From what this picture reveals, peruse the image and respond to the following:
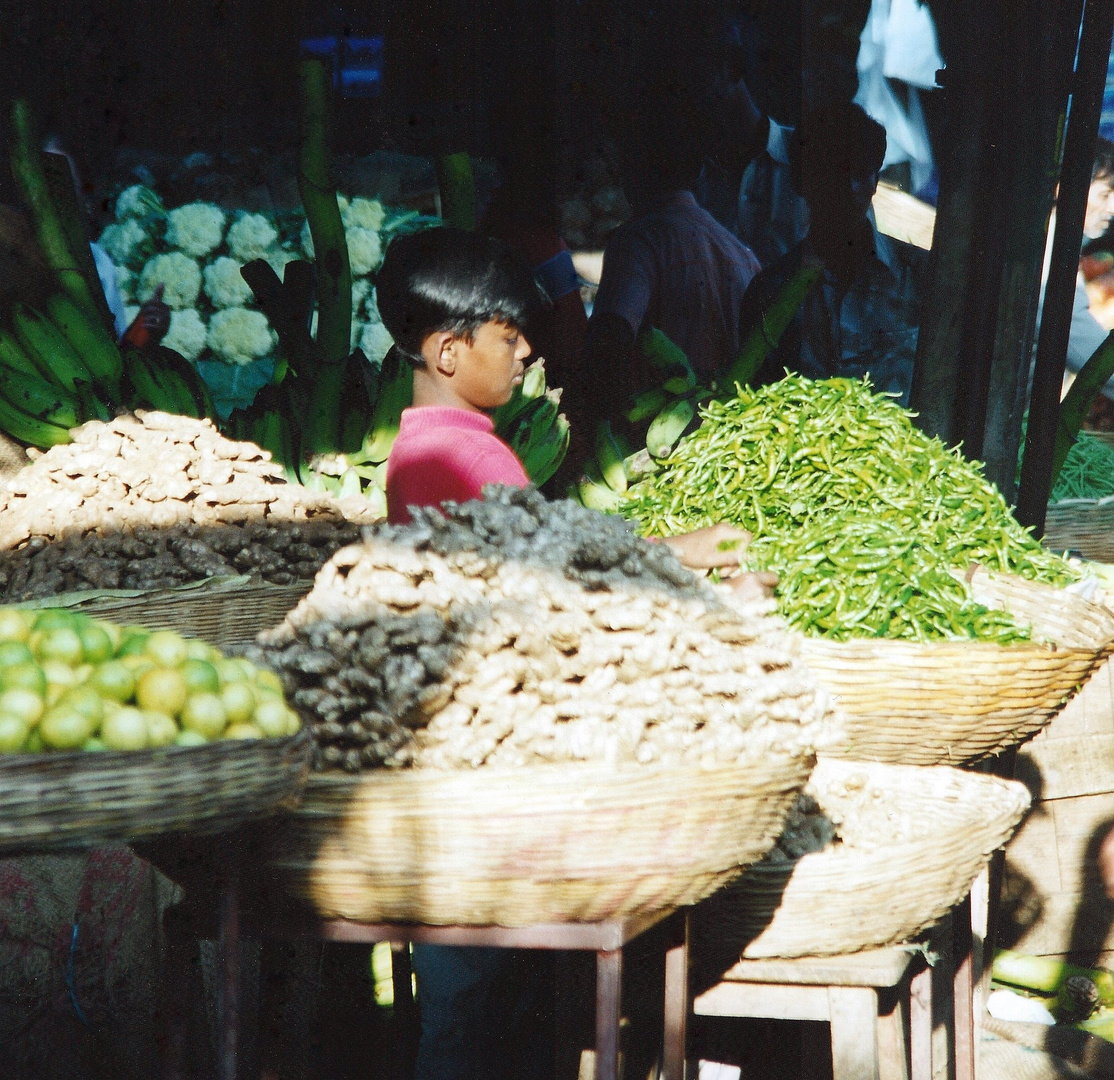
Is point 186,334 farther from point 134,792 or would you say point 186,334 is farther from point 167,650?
point 134,792

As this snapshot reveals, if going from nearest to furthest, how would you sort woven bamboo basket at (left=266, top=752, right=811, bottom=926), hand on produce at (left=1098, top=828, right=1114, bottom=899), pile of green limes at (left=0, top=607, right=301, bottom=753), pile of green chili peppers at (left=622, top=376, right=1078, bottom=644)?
pile of green limes at (left=0, top=607, right=301, bottom=753) < woven bamboo basket at (left=266, top=752, right=811, bottom=926) < pile of green chili peppers at (left=622, top=376, right=1078, bottom=644) < hand on produce at (left=1098, top=828, right=1114, bottom=899)

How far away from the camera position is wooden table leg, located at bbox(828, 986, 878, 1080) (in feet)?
6.78

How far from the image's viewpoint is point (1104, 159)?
4.42m

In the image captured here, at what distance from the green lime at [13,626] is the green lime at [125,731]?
229mm

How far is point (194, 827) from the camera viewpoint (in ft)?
4.37

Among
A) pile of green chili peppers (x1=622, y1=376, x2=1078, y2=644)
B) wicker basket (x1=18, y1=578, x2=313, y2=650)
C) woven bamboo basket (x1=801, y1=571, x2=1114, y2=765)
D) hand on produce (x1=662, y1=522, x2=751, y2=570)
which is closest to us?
woven bamboo basket (x1=801, y1=571, x2=1114, y2=765)

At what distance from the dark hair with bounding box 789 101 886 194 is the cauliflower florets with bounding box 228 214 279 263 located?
1773 millimetres

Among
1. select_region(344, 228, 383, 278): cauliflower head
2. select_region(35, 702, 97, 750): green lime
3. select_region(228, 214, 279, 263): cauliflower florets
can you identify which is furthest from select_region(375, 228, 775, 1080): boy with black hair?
select_region(228, 214, 279, 263): cauliflower florets

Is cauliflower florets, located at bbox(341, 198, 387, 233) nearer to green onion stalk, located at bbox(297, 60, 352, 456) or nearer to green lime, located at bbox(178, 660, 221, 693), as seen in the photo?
green onion stalk, located at bbox(297, 60, 352, 456)

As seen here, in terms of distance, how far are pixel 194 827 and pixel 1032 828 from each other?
10.5 ft

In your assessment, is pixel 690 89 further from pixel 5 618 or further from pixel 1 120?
pixel 5 618

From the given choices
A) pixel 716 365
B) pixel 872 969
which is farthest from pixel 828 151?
pixel 872 969

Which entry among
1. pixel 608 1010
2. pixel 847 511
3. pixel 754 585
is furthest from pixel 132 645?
pixel 847 511

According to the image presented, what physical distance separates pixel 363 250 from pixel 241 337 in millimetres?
497
